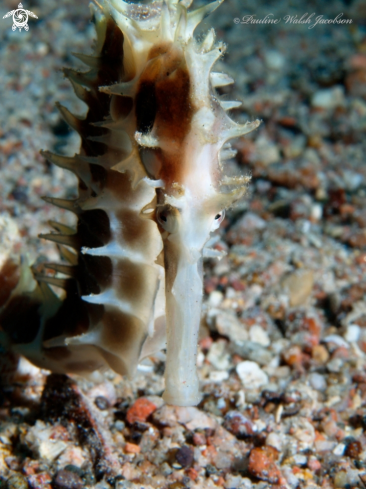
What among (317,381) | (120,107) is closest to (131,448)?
(317,381)

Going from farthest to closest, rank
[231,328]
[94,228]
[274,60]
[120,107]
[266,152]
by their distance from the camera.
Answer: [274,60], [266,152], [231,328], [94,228], [120,107]

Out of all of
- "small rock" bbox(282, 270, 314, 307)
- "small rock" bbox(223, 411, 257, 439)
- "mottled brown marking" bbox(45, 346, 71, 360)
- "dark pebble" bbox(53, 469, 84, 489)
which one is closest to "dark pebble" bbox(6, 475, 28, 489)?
"dark pebble" bbox(53, 469, 84, 489)

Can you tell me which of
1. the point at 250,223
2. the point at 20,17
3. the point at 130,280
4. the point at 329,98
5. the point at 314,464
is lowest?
the point at 314,464

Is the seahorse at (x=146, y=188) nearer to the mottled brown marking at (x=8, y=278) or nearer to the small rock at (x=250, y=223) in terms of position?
the mottled brown marking at (x=8, y=278)

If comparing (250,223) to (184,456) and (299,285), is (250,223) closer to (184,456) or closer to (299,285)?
(299,285)

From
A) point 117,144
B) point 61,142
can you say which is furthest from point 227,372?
point 61,142

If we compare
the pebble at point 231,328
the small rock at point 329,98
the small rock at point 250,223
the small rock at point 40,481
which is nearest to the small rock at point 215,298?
the pebble at point 231,328

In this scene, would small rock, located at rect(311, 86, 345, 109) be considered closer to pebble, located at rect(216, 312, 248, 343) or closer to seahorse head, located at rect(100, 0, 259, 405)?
pebble, located at rect(216, 312, 248, 343)
